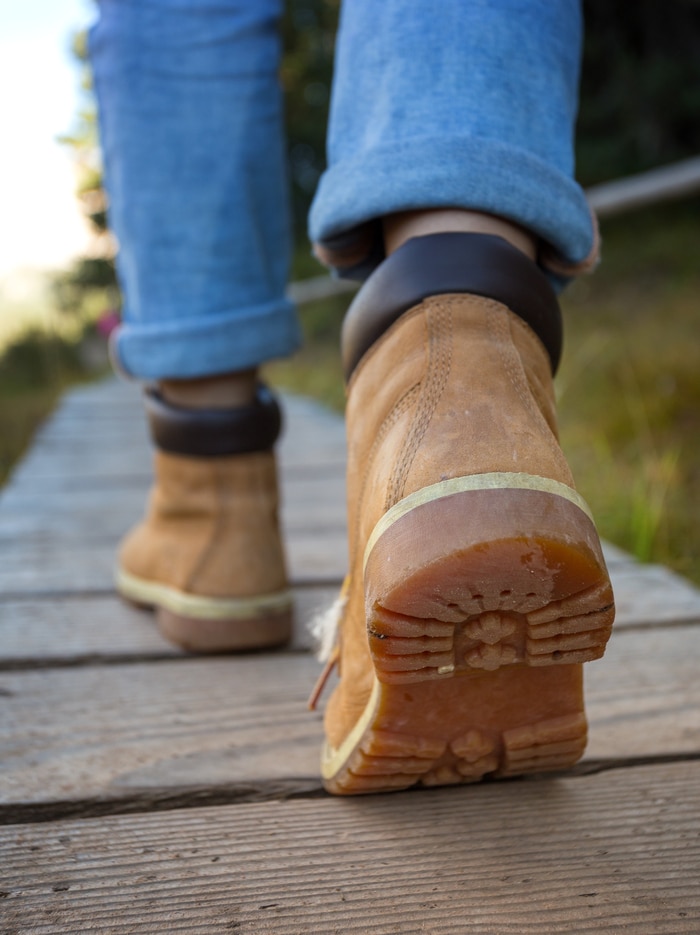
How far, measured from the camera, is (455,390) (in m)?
0.58

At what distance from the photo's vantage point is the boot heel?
1.61 feet

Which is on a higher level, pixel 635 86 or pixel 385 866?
pixel 385 866

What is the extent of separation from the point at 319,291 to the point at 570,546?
212 inches

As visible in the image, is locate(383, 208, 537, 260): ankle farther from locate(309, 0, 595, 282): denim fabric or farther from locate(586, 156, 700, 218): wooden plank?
locate(586, 156, 700, 218): wooden plank

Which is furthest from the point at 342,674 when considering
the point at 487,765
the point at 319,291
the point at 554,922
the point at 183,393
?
the point at 319,291

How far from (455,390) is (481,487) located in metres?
0.09

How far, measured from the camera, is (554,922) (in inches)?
20.7

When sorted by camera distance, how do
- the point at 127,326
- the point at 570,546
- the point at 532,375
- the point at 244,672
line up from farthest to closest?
the point at 127,326, the point at 244,672, the point at 532,375, the point at 570,546

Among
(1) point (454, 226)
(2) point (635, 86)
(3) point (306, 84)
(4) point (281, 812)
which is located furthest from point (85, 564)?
(3) point (306, 84)

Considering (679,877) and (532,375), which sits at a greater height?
(532,375)

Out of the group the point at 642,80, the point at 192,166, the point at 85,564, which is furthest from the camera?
the point at 642,80

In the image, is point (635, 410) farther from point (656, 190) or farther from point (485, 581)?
point (485, 581)

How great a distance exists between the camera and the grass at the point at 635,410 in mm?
1484

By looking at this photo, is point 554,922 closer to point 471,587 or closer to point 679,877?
point 679,877
